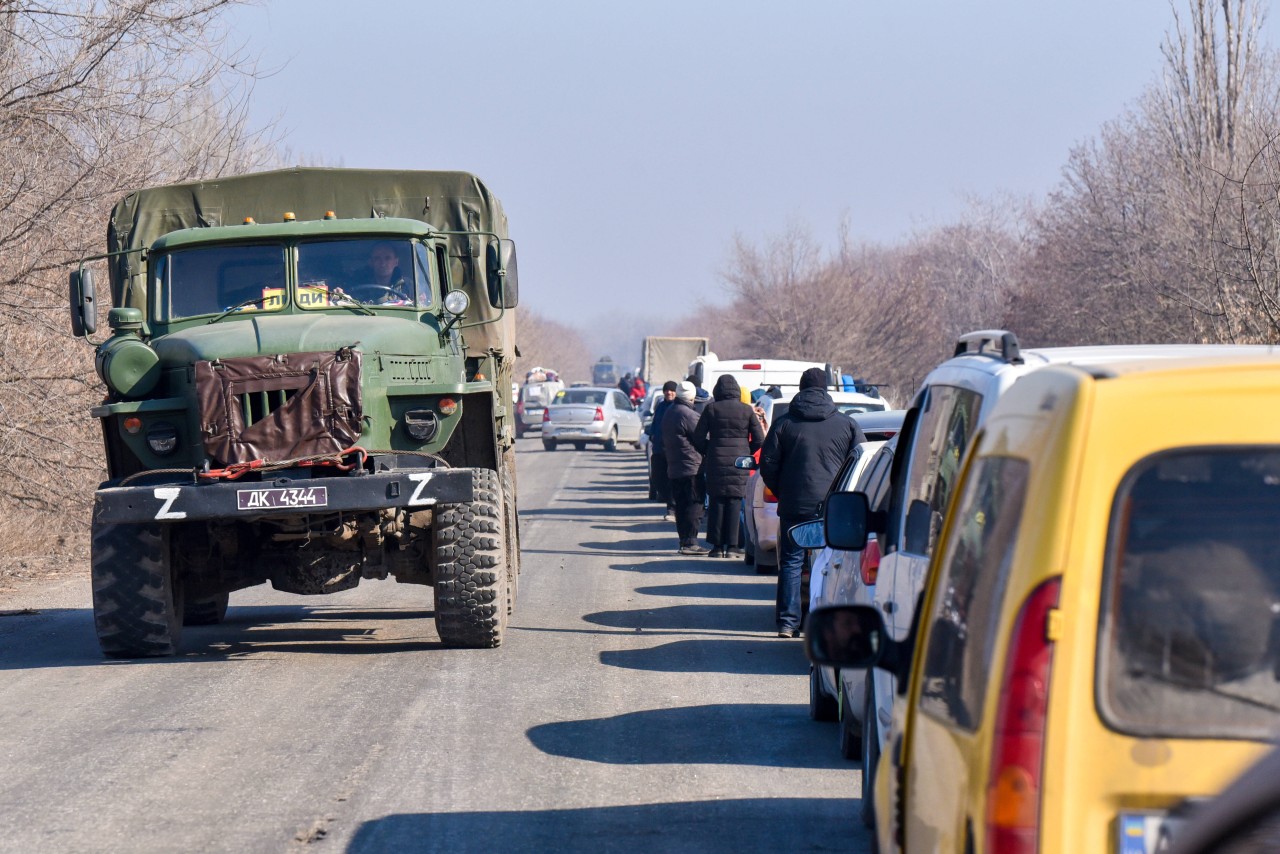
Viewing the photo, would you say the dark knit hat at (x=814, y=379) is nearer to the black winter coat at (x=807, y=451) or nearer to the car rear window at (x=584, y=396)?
the black winter coat at (x=807, y=451)

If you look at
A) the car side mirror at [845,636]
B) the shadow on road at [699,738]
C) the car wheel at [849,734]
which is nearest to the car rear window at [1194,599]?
the car side mirror at [845,636]

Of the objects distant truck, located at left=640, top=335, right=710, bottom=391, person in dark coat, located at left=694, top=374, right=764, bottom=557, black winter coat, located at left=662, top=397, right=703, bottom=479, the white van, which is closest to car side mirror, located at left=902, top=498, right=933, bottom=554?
person in dark coat, located at left=694, top=374, right=764, bottom=557

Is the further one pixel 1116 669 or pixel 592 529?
pixel 592 529

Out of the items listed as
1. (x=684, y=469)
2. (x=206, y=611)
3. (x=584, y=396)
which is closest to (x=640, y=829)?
(x=206, y=611)

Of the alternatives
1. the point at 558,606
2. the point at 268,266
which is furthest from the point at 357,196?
the point at 558,606

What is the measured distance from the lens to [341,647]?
33.6 ft

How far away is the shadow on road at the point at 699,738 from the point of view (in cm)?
677

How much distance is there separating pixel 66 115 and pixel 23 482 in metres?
3.94

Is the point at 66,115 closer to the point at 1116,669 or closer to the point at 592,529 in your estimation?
the point at 592,529

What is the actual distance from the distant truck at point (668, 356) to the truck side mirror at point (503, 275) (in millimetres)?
34647

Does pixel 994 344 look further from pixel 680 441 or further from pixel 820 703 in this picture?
pixel 680 441

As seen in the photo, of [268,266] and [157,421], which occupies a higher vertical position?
[268,266]

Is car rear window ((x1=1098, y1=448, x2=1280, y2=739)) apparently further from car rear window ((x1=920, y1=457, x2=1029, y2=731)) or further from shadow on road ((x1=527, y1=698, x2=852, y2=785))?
shadow on road ((x1=527, y1=698, x2=852, y2=785))

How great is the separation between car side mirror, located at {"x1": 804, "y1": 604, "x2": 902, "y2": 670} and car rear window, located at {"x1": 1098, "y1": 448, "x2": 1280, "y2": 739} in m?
0.83
